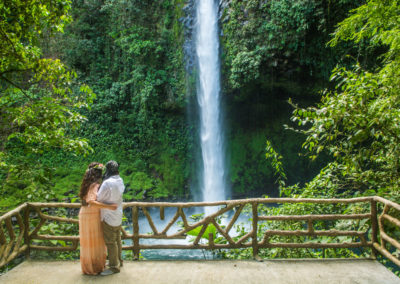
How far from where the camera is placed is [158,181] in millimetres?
13477

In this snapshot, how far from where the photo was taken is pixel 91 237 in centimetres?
357

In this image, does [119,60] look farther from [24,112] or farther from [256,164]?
[24,112]

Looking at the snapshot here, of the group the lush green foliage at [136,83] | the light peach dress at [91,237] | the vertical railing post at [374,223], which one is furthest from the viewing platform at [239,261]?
the lush green foliage at [136,83]

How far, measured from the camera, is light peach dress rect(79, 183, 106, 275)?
356cm

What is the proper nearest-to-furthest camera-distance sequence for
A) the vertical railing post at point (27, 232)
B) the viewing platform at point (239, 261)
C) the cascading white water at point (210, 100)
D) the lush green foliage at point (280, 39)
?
the viewing platform at point (239, 261)
the vertical railing post at point (27, 232)
the lush green foliage at point (280, 39)
the cascading white water at point (210, 100)

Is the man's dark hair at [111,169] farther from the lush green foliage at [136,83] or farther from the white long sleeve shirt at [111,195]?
the lush green foliage at [136,83]

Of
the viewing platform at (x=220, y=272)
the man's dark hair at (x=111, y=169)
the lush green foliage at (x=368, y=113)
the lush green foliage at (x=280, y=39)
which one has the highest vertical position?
the lush green foliage at (x=280, y=39)

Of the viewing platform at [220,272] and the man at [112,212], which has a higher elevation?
the man at [112,212]

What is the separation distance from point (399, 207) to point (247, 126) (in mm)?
10995

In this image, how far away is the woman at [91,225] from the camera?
353 centimetres

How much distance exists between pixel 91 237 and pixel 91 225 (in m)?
0.14

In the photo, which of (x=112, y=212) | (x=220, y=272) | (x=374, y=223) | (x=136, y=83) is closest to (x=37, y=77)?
(x=112, y=212)

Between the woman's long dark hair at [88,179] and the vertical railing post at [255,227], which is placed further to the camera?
the vertical railing post at [255,227]

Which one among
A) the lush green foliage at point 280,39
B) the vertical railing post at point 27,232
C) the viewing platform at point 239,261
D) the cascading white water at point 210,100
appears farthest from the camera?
the cascading white water at point 210,100
